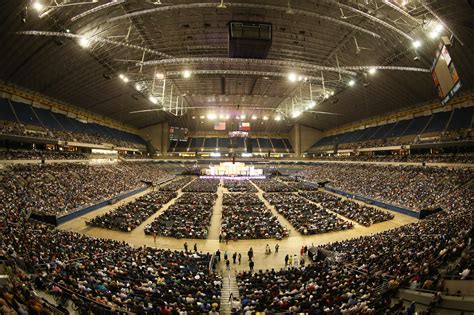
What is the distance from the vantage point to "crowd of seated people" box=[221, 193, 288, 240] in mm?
19297

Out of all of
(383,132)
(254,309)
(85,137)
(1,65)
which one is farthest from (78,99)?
(383,132)

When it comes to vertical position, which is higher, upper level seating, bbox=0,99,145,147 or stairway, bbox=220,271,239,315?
upper level seating, bbox=0,99,145,147

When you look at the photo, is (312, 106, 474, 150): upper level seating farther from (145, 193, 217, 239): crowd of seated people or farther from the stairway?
the stairway

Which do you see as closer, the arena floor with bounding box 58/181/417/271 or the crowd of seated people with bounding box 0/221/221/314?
the crowd of seated people with bounding box 0/221/221/314

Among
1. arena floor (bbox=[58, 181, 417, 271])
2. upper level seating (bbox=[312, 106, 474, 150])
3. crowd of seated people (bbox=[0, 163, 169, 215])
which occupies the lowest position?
arena floor (bbox=[58, 181, 417, 271])

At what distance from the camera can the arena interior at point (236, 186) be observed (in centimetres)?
946

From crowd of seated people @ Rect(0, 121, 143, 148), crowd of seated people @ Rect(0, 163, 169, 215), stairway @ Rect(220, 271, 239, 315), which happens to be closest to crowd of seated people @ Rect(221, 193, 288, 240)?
stairway @ Rect(220, 271, 239, 315)

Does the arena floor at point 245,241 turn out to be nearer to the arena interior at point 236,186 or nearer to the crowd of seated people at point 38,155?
the arena interior at point 236,186

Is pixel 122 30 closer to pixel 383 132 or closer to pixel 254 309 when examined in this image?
pixel 254 309

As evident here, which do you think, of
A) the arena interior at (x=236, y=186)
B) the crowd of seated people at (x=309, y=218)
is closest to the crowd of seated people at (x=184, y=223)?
the arena interior at (x=236, y=186)

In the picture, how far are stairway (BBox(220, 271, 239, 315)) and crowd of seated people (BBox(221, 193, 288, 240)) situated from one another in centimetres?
539

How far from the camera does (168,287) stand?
34.0ft

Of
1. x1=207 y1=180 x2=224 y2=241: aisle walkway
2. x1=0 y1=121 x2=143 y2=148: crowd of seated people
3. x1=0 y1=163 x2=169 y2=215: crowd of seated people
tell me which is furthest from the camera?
x1=0 y1=121 x2=143 y2=148: crowd of seated people

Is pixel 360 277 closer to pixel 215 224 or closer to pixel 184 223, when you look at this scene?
pixel 215 224
